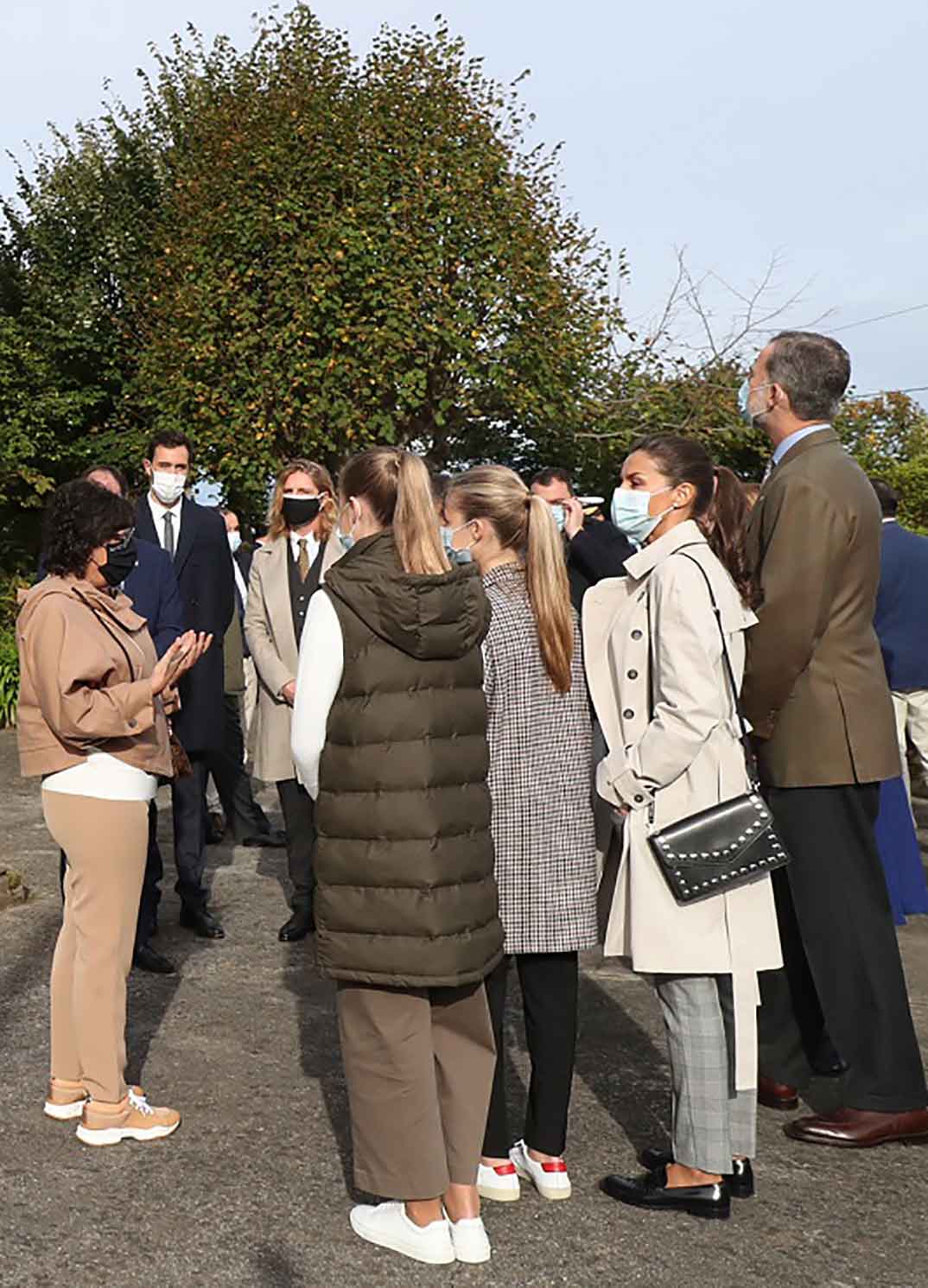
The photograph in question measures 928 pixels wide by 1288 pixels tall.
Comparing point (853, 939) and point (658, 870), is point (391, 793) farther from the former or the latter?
point (853, 939)

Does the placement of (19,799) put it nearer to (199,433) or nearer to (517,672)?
(517,672)

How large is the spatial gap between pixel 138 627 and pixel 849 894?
7.77 feet

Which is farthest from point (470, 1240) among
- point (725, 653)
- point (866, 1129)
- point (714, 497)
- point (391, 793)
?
point (714, 497)

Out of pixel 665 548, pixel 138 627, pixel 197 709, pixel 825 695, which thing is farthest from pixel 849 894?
pixel 197 709

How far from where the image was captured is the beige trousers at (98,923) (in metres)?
4.67

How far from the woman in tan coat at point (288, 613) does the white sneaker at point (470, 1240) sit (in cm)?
340

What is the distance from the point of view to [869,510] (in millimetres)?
4738

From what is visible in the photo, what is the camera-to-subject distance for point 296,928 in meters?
7.20

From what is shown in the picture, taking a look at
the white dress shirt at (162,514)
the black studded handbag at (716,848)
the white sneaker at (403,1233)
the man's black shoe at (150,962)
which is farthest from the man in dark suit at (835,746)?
the white dress shirt at (162,514)

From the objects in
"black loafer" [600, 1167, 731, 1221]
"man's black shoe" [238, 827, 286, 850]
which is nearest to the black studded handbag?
"black loafer" [600, 1167, 731, 1221]

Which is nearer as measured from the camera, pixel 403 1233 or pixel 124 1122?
pixel 403 1233

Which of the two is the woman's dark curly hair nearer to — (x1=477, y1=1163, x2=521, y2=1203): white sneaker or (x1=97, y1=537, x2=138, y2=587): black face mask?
(x1=97, y1=537, x2=138, y2=587): black face mask

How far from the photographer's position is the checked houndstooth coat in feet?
14.0

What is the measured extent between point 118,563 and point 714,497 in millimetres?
1889
